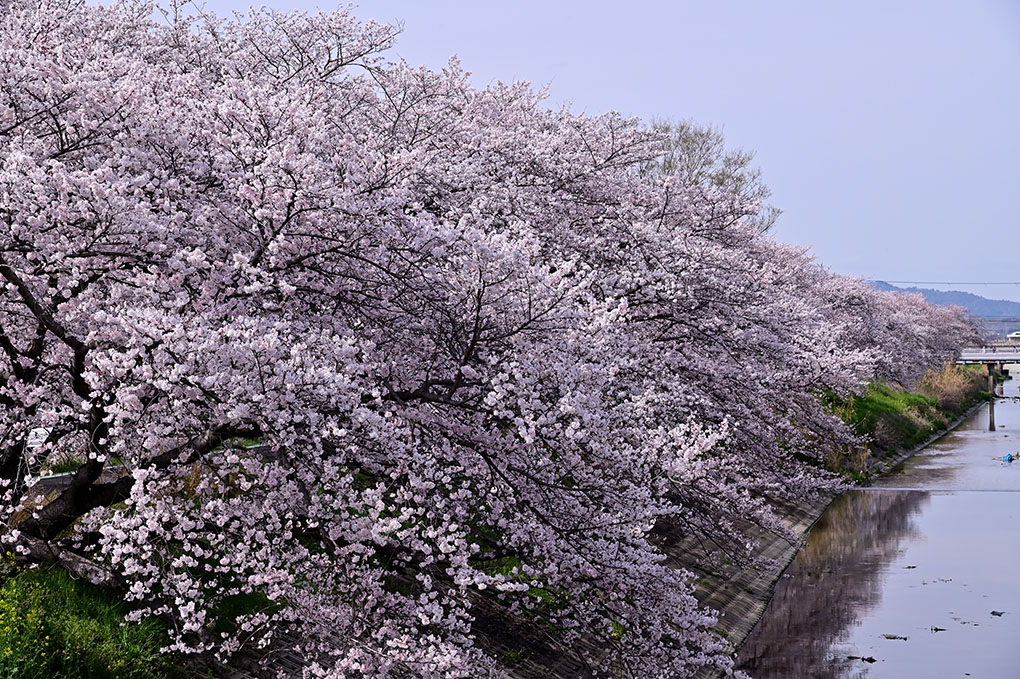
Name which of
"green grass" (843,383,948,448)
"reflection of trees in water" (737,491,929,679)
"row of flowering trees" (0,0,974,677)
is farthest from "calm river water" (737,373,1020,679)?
"row of flowering trees" (0,0,974,677)

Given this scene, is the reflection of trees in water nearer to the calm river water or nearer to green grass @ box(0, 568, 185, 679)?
the calm river water

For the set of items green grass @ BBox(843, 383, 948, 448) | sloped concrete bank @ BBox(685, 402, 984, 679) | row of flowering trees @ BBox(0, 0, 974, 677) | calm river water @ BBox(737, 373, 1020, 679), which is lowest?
calm river water @ BBox(737, 373, 1020, 679)

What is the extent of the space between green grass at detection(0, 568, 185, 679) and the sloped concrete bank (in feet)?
38.7

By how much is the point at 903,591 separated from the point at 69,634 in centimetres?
2545

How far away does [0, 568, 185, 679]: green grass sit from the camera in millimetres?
10078

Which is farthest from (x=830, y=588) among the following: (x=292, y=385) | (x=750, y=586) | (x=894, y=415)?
(x=894, y=415)

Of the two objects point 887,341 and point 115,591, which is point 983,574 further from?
point 887,341

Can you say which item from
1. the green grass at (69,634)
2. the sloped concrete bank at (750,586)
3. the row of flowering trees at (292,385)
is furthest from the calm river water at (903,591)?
the green grass at (69,634)

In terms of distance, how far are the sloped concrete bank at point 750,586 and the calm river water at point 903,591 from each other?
12.2 inches

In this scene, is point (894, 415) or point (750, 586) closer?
point (750, 586)

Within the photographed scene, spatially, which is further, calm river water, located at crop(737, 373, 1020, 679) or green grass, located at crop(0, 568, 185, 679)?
calm river water, located at crop(737, 373, 1020, 679)

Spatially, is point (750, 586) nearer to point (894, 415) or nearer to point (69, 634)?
point (69, 634)

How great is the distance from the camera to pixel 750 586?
2736 centimetres

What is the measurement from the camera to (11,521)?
12.5 m
